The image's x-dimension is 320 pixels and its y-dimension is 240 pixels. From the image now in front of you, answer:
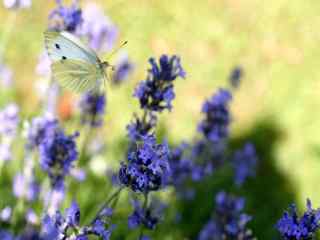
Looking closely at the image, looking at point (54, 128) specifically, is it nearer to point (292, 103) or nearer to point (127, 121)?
point (127, 121)

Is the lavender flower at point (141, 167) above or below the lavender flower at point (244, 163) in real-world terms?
below

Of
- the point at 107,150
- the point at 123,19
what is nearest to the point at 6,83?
the point at 107,150

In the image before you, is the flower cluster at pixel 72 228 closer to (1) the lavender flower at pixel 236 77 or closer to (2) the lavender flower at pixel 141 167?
(2) the lavender flower at pixel 141 167

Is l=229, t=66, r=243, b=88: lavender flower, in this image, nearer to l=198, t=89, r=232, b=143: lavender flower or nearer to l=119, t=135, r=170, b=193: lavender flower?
l=198, t=89, r=232, b=143: lavender flower

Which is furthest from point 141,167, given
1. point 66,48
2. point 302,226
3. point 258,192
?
point 258,192

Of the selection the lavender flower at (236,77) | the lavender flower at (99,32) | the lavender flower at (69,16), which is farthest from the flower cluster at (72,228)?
the lavender flower at (236,77)

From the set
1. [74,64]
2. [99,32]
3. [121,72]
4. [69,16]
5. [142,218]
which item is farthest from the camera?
[121,72]

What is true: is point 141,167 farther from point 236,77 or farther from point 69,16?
point 236,77
